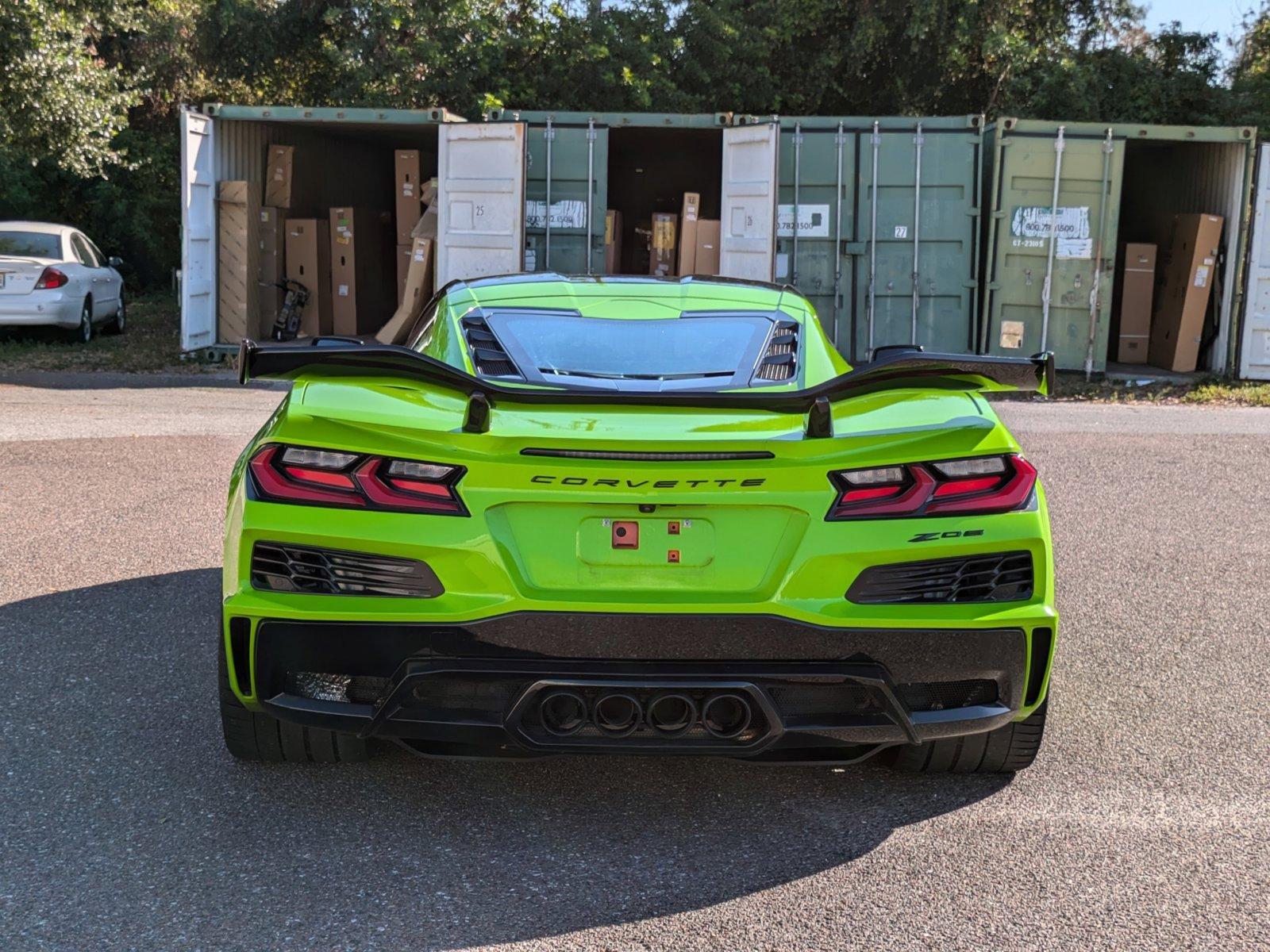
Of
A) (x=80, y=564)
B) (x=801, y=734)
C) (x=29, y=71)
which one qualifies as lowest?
A: (x=80, y=564)

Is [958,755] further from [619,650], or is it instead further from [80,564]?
[80,564]

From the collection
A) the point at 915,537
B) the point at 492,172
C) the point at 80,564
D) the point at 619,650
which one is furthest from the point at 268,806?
the point at 492,172

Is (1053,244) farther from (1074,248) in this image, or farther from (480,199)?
(480,199)

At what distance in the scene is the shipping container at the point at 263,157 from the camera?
15.9 meters

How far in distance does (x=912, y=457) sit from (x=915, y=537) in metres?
0.20

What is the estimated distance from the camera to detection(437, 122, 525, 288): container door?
15.5m

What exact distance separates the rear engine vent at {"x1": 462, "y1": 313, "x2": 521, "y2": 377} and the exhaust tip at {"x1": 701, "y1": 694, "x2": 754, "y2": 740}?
1.25m

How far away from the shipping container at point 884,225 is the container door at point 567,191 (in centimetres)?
213

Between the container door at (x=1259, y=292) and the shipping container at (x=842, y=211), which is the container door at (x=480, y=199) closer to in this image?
the shipping container at (x=842, y=211)

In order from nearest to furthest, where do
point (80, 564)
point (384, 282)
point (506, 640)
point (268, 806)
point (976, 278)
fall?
1. point (506, 640)
2. point (268, 806)
3. point (80, 564)
4. point (976, 278)
5. point (384, 282)

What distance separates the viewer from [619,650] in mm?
3373

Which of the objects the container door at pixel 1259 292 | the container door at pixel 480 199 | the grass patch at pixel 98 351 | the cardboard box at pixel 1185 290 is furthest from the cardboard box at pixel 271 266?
the container door at pixel 1259 292

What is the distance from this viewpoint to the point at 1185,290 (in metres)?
17.2

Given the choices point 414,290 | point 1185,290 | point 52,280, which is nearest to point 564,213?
point 414,290
